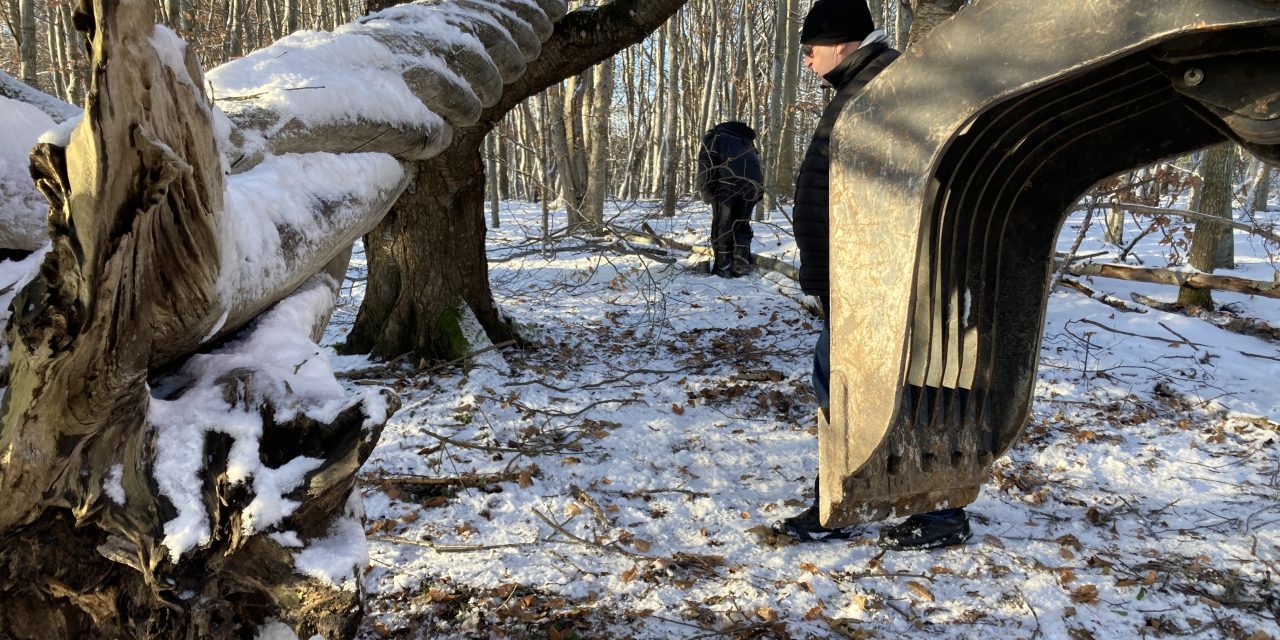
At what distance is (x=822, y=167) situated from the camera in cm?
259

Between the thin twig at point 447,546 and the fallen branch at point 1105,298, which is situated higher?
the fallen branch at point 1105,298

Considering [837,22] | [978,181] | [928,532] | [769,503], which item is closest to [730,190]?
[769,503]

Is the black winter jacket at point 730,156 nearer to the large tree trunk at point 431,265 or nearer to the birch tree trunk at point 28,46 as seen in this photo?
the large tree trunk at point 431,265

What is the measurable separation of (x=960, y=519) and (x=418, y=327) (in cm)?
324

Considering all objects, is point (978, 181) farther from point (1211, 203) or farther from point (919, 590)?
point (1211, 203)

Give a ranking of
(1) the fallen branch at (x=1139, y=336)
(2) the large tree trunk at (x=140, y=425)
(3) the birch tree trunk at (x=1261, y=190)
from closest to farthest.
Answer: (2) the large tree trunk at (x=140, y=425), (1) the fallen branch at (x=1139, y=336), (3) the birch tree trunk at (x=1261, y=190)

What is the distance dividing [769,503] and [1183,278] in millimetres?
4957

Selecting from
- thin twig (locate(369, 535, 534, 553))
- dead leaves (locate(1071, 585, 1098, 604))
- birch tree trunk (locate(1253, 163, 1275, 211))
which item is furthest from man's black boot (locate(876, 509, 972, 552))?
birch tree trunk (locate(1253, 163, 1275, 211))

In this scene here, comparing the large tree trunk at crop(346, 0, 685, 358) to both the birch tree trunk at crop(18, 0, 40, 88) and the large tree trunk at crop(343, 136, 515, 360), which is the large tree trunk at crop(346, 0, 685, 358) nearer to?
the large tree trunk at crop(343, 136, 515, 360)

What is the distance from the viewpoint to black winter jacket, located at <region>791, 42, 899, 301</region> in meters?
2.52

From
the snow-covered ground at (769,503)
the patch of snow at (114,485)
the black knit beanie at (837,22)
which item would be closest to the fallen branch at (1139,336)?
the snow-covered ground at (769,503)

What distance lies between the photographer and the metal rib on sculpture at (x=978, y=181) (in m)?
1.46

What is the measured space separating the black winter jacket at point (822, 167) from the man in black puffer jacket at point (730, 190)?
15.1 feet

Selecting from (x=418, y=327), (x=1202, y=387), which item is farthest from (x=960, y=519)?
(x=418, y=327)
